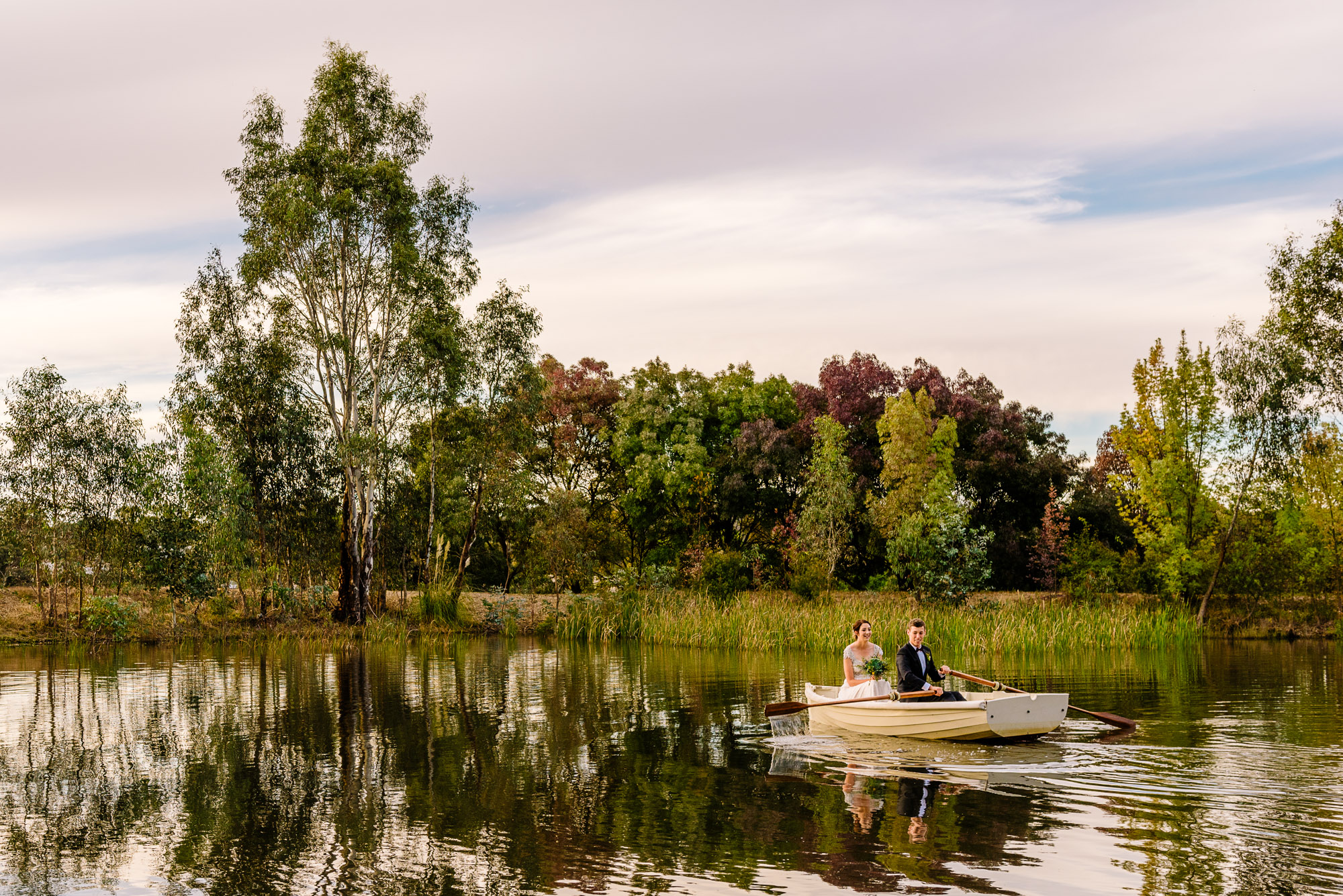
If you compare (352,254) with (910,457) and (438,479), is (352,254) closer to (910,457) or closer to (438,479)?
(438,479)

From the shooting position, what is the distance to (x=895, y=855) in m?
9.16

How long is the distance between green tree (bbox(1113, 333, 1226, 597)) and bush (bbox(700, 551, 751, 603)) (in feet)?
44.1

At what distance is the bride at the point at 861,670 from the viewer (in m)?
15.7

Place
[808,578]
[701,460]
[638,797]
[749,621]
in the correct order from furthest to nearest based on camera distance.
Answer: [701,460]
[808,578]
[749,621]
[638,797]

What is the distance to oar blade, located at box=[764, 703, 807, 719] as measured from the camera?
16156mm

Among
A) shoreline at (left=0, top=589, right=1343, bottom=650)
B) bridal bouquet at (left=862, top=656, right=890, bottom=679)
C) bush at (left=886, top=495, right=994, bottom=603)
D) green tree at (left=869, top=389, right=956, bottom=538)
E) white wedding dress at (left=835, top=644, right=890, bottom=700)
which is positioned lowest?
shoreline at (left=0, top=589, right=1343, bottom=650)

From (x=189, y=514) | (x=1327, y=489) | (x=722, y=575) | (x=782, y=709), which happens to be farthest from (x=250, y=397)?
(x=1327, y=489)

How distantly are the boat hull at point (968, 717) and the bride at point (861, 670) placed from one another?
1.19 feet

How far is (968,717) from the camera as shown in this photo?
14.1 m

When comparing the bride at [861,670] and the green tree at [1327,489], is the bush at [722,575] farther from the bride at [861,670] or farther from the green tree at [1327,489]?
the bride at [861,670]

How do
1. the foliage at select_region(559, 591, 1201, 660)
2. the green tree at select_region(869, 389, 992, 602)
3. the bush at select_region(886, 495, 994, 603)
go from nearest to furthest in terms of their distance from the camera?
the foliage at select_region(559, 591, 1201, 660)
the bush at select_region(886, 495, 994, 603)
the green tree at select_region(869, 389, 992, 602)

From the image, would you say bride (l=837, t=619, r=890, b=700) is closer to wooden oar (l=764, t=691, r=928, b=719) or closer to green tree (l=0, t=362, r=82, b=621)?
wooden oar (l=764, t=691, r=928, b=719)

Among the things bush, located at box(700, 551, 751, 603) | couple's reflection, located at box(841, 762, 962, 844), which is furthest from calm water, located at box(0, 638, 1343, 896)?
bush, located at box(700, 551, 751, 603)

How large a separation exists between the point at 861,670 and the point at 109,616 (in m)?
25.3
